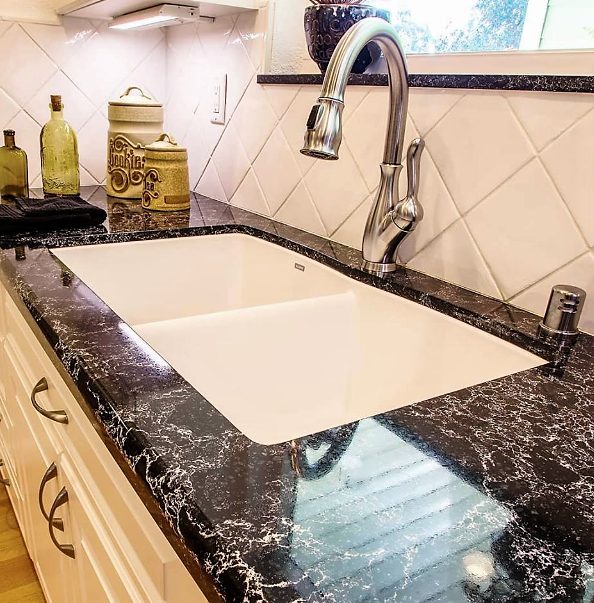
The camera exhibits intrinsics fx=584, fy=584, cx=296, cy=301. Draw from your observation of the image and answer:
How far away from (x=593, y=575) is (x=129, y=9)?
1.63 meters

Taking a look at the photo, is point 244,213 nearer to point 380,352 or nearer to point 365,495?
point 380,352

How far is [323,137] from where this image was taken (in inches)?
29.1

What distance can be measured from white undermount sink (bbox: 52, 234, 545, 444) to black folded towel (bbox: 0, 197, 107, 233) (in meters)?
0.10

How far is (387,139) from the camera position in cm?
98

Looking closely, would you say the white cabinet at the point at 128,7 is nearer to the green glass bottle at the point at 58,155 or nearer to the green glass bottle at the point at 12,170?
the green glass bottle at the point at 58,155

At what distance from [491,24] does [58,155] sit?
1071mm

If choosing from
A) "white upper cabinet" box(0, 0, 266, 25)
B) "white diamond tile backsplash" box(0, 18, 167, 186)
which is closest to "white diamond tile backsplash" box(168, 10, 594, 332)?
"white upper cabinet" box(0, 0, 266, 25)

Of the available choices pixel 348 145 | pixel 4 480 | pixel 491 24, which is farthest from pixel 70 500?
pixel 491 24

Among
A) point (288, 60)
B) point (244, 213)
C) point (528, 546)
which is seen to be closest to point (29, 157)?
point (244, 213)

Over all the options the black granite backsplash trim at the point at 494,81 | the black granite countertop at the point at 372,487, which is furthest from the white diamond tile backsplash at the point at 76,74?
the black granite countertop at the point at 372,487

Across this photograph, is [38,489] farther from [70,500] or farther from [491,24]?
[491,24]

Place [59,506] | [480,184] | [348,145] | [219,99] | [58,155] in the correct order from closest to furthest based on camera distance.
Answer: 1. [59,506]
2. [480,184]
3. [348,145]
4. [58,155]
5. [219,99]

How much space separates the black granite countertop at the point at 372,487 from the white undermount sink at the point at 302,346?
5.1 inches

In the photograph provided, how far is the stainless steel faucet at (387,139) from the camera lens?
29.4 inches
